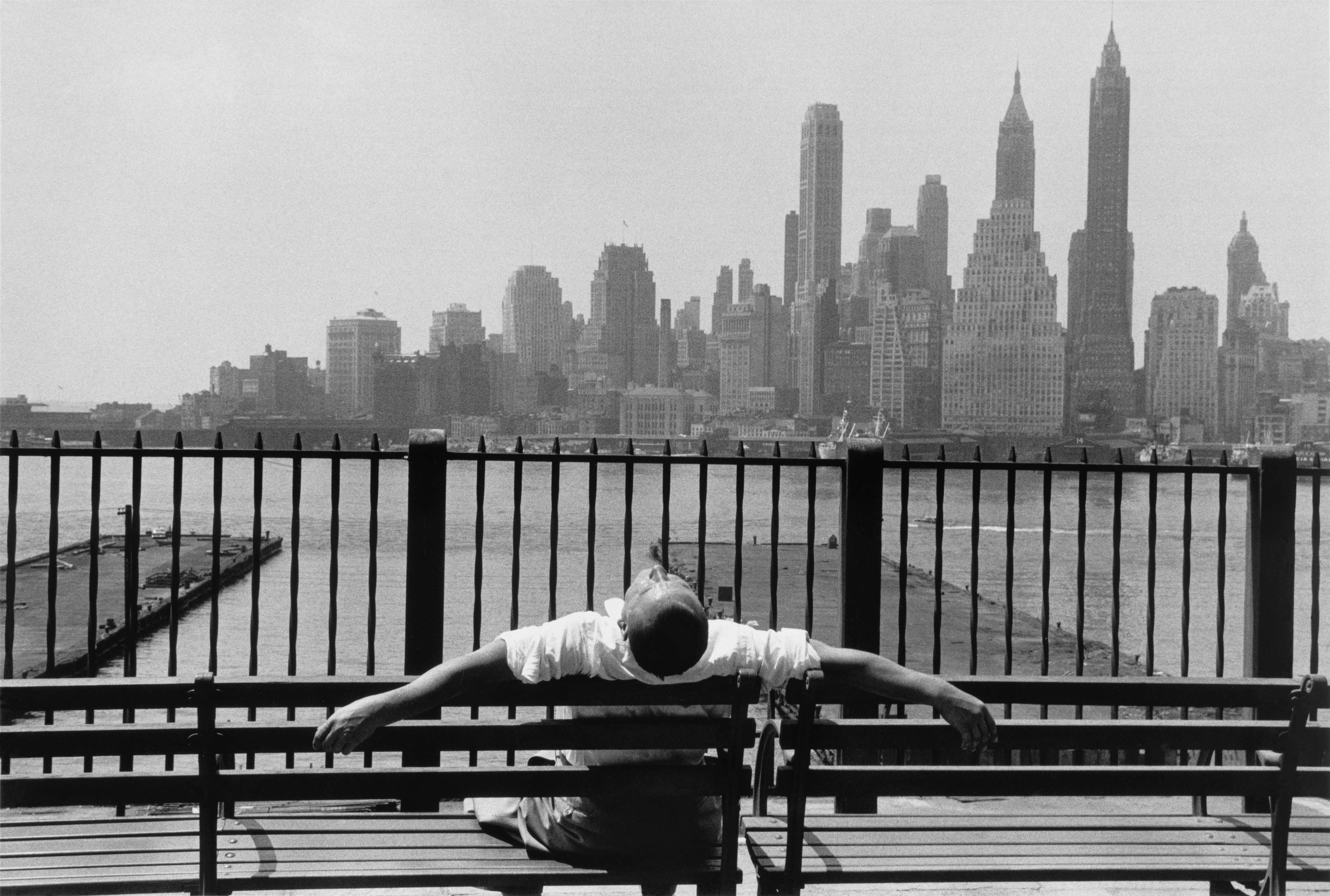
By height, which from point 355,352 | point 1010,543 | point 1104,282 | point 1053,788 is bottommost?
point 1053,788

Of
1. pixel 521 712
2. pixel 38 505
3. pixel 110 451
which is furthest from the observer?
pixel 38 505

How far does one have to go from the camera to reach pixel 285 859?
2693 mm

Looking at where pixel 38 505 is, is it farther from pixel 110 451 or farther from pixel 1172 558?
pixel 110 451

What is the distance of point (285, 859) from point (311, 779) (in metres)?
0.27

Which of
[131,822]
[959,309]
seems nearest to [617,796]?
[131,822]

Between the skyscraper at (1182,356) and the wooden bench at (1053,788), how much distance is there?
152 metres

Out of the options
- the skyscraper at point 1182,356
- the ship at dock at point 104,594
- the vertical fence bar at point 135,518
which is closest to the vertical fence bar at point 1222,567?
the vertical fence bar at point 135,518

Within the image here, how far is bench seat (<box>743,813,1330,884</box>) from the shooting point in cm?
275

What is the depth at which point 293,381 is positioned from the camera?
15050cm

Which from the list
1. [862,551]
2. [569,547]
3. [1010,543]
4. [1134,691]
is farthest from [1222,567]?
[569,547]

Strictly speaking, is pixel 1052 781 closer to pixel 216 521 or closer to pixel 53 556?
pixel 53 556

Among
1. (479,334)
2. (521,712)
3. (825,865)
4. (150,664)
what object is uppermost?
(479,334)

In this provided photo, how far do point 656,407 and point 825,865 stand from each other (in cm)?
15261

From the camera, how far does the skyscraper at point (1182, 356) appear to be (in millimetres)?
151625
